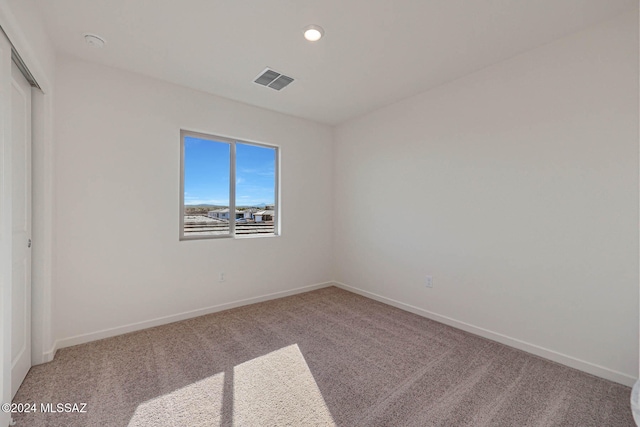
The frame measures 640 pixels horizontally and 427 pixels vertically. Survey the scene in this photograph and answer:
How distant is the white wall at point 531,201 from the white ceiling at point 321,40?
0.98ft

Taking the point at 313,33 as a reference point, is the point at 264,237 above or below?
below

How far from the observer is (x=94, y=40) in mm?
2268

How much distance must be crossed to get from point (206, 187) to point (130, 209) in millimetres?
857

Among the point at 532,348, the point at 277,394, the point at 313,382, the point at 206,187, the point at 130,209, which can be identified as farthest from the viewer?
the point at 206,187

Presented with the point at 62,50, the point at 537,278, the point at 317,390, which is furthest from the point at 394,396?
the point at 62,50

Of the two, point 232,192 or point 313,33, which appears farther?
point 232,192

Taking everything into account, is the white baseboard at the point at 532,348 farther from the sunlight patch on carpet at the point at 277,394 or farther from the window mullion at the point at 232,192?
the window mullion at the point at 232,192

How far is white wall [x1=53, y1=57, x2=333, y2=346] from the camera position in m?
2.52

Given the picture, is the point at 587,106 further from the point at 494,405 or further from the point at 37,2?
the point at 37,2

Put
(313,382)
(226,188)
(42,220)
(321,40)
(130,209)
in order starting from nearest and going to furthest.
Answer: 1. (313,382)
2. (42,220)
3. (321,40)
4. (130,209)
5. (226,188)

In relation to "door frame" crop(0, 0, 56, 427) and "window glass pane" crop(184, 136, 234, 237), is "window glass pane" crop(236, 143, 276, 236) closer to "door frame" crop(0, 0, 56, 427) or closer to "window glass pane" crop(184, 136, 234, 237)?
"window glass pane" crop(184, 136, 234, 237)

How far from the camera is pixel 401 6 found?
1.94 metres

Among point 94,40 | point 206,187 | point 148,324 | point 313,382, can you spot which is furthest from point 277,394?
point 94,40

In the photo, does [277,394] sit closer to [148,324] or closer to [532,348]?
[148,324]
